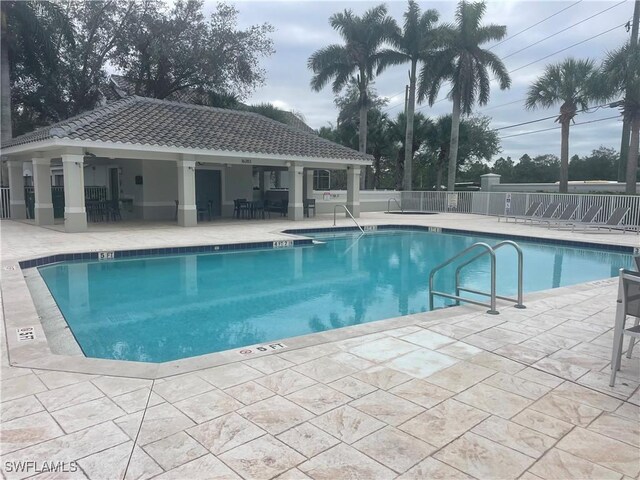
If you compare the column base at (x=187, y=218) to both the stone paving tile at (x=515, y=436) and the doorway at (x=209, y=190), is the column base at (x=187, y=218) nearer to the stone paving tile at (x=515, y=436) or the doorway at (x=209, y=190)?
the doorway at (x=209, y=190)

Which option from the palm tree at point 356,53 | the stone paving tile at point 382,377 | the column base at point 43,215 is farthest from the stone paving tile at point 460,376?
the palm tree at point 356,53

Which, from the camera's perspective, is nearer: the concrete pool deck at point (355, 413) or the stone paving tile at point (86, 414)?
the concrete pool deck at point (355, 413)

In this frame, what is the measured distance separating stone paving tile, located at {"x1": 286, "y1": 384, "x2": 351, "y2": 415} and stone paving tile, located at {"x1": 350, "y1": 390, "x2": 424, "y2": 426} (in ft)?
0.41

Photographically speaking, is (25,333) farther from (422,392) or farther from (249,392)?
(422,392)

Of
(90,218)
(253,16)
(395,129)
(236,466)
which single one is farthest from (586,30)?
(236,466)

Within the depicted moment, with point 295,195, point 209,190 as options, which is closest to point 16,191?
point 209,190

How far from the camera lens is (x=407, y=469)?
252 cm

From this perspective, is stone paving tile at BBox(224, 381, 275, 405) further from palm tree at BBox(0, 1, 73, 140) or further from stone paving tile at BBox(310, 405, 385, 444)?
palm tree at BBox(0, 1, 73, 140)

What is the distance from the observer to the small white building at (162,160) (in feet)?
45.8

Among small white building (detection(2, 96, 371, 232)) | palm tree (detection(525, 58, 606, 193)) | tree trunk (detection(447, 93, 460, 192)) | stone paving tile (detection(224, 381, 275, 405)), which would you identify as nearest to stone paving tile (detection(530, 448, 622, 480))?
stone paving tile (detection(224, 381, 275, 405))

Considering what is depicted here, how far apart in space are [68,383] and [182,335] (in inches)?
99.7

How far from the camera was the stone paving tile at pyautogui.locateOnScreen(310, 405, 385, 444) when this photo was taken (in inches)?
113

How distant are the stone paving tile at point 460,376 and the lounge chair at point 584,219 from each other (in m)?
15.6

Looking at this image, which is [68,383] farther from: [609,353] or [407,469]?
[609,353]
